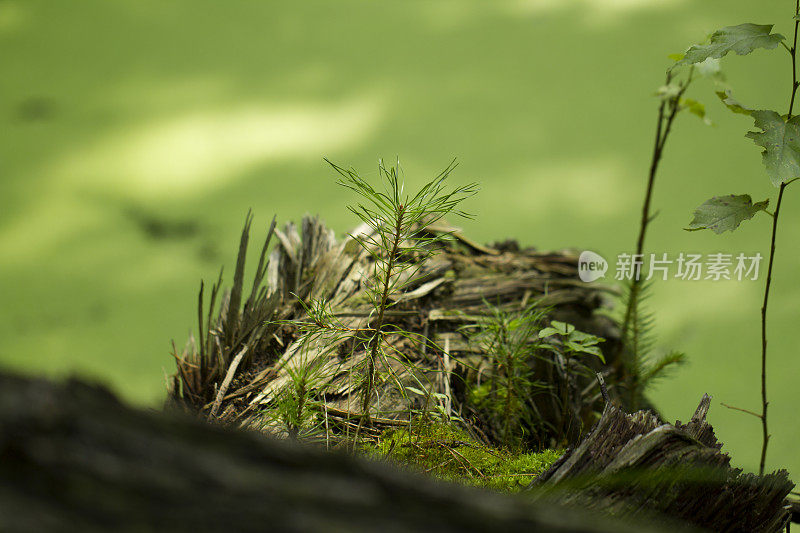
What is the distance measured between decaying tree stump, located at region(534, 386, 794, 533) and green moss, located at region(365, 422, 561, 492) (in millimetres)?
226

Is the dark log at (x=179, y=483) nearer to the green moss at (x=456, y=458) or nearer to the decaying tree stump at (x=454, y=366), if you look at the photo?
the decaying tree stump at (x=454, y=366)

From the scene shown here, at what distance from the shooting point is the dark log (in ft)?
1.04

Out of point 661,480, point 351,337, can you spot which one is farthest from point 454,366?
point 661,480

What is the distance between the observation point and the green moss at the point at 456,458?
39.2 inches

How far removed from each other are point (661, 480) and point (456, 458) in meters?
0.41

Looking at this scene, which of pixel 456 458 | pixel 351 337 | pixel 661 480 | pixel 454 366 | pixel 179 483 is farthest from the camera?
pixel 454 366

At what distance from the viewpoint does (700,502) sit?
73cm

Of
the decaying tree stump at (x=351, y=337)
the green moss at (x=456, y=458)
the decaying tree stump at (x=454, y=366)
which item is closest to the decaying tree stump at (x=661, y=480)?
the decaying tree stump at (x=454, y=366)

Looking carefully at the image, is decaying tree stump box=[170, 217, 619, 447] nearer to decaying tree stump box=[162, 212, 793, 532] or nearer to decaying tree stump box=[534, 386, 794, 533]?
decaying tree stump box=[162, 212, 793, 532]

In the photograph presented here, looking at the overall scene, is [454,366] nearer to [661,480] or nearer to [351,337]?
[351,337]

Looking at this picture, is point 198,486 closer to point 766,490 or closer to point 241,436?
point 241,436

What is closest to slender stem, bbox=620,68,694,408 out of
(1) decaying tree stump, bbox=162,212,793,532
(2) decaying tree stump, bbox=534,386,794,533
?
(1) decaying tree stump, bbox=162,212,793,532

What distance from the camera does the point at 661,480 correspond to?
699 mm

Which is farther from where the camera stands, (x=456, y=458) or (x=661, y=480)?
(x=456, y=458)
